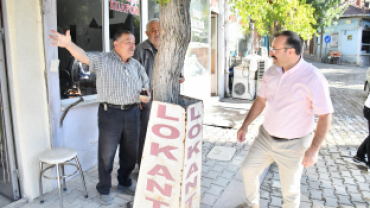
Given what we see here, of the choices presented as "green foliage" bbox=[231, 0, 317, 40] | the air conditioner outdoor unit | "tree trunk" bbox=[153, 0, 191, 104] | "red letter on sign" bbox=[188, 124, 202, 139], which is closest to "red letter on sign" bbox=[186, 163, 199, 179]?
"red letter on sign" bbox=[188, 124, 202, 139]

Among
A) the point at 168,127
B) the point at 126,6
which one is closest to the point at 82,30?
the point at 126,6

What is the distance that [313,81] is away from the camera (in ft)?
7.82

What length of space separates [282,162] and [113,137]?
5.80 ft

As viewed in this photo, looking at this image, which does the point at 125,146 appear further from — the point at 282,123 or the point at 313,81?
the point at 313,81

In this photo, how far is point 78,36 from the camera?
385 centimetres

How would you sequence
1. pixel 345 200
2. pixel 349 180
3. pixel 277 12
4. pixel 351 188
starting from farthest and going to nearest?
pixel 277 12
pixel 349 180
pixel 351 188
pixel 345 200

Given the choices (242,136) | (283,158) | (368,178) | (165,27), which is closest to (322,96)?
(283,158)

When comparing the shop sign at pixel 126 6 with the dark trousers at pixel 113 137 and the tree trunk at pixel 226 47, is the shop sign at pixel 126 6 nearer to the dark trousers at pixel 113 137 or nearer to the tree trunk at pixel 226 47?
the dark trousers at pixel 113 137

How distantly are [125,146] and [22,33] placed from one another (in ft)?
5.37

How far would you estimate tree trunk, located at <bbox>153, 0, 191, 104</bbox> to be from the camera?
2.19 meters

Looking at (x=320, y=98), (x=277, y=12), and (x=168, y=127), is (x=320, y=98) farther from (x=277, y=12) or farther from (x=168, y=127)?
(x=277, y=12)

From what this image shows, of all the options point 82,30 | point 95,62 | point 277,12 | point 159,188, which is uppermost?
point 277,12

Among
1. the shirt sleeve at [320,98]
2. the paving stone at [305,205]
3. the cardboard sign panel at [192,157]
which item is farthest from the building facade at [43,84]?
the paving stone at [305,205]

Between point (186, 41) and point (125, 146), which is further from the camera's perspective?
point (125, 146)
